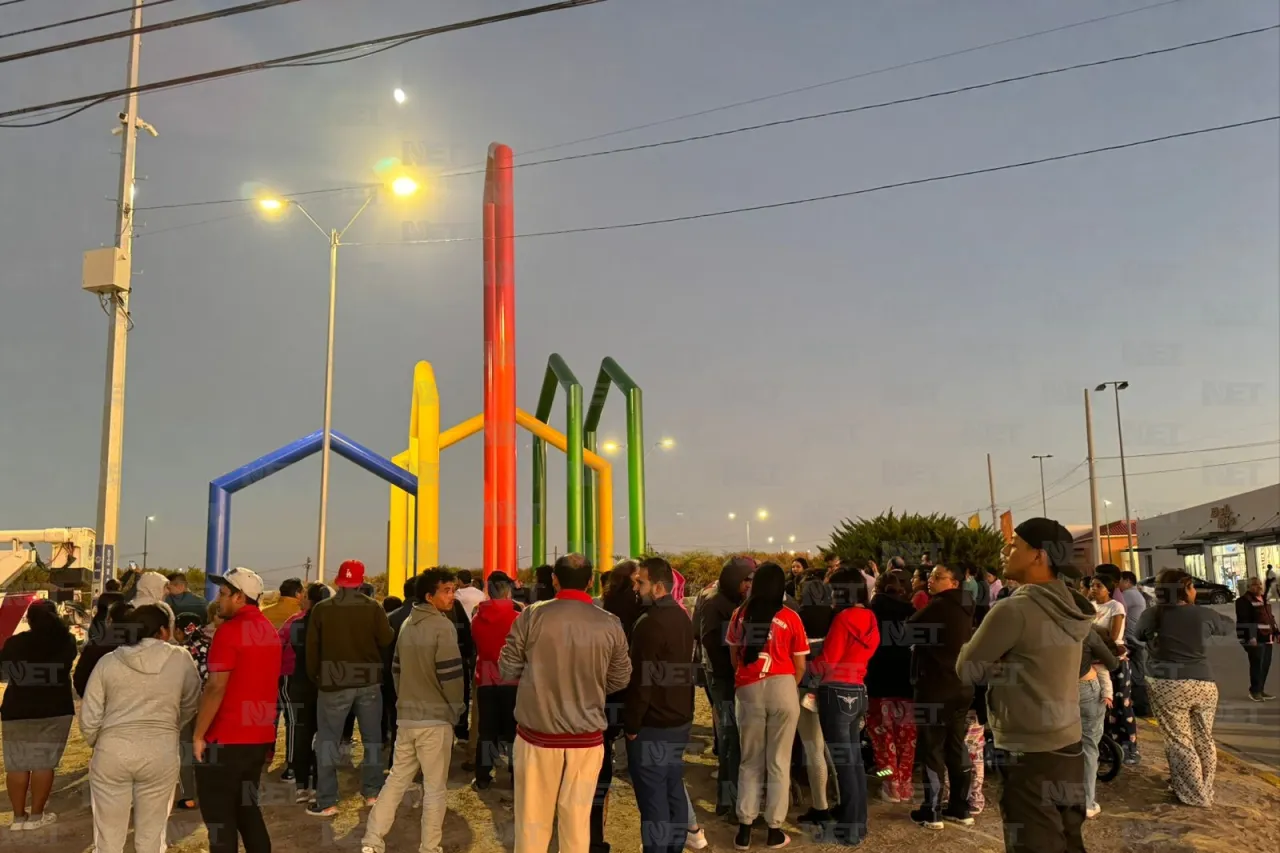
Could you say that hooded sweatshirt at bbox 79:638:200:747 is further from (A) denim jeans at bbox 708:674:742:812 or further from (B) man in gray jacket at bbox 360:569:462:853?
(A) denim jeans at bbox 708:674:742:812

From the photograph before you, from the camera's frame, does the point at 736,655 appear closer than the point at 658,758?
No

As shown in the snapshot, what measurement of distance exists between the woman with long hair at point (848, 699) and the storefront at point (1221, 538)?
2593 cm

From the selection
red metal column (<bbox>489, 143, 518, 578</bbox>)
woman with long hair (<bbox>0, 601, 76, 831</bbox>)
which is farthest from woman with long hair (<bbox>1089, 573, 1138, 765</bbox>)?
red metal column (<bbox>489, 143, 518, 578</bbox>)

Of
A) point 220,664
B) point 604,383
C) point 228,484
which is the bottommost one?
point 220,664

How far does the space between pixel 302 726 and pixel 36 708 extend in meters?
1.89

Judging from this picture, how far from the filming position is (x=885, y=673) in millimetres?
7020

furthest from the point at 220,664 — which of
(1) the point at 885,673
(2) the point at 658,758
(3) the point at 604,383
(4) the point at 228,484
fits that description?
(3) the point at 604,383

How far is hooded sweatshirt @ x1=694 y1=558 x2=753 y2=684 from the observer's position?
21.6ft

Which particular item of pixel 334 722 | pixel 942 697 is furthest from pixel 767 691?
pixel 334 722

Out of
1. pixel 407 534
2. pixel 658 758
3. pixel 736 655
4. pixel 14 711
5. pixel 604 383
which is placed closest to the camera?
pixel 658 758

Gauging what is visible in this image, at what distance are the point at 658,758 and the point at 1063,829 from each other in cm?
226

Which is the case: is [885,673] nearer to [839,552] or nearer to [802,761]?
[802,761]

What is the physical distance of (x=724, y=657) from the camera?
656 centimetres

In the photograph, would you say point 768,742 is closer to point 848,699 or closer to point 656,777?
point 848,699
